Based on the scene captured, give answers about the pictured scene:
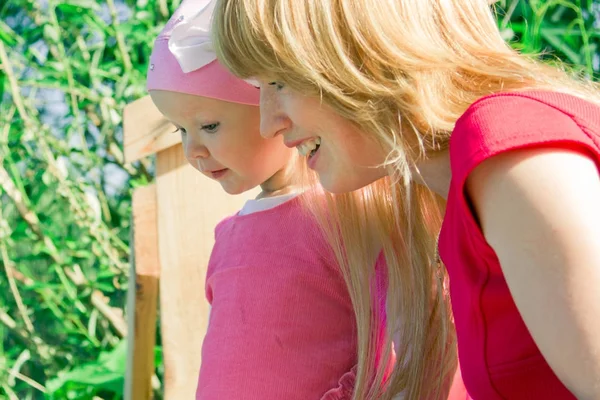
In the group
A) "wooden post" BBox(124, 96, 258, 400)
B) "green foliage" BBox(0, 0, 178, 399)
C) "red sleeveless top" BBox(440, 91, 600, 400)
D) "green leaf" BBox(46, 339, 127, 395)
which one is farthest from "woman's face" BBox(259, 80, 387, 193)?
"green foliage" BBox(0, 0, 178, 399)

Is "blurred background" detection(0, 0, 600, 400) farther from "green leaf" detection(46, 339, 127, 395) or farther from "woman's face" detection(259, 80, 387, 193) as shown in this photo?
"woman's face" detection(259, 80, 387, 193)

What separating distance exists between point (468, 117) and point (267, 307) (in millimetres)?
739

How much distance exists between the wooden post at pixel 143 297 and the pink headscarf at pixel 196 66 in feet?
1.80

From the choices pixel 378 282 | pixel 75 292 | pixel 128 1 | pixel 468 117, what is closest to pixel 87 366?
pixel 75 292

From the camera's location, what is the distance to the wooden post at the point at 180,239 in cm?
237

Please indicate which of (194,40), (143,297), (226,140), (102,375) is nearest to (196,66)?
(194,40)

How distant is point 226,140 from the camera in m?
1.93

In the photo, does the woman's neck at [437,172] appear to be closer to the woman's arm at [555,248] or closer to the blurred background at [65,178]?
the woman's arm at [555,248]

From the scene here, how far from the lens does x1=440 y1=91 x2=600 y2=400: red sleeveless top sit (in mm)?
1219

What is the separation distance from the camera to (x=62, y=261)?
3.35 m

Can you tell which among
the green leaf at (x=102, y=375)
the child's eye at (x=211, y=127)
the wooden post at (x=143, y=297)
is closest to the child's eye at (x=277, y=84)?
the child's eye at (x=211, y=127)

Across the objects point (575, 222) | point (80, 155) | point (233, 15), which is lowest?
point (80, 155)

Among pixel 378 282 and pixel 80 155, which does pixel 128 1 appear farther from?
pixel 378 282

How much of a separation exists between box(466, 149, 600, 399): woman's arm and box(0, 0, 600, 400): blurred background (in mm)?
2244
